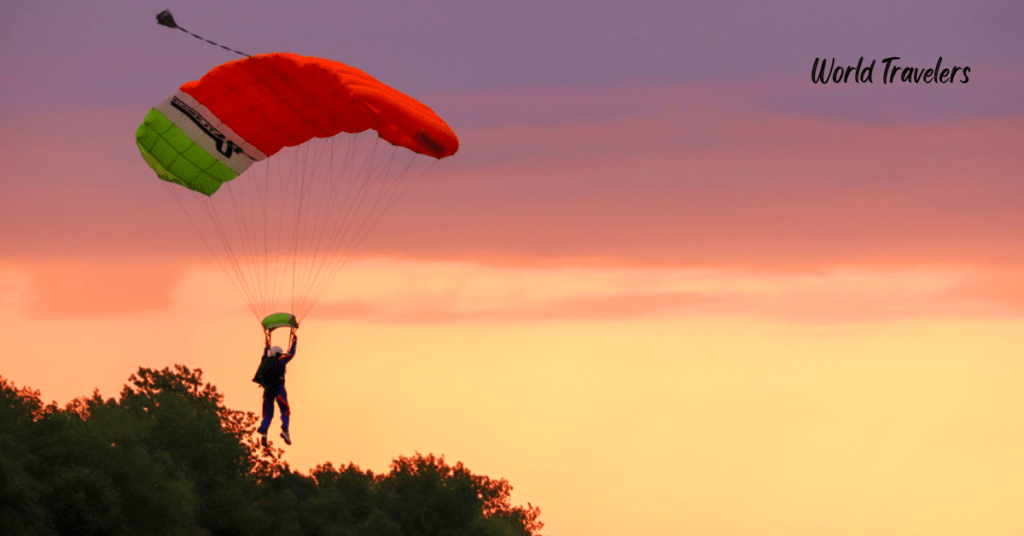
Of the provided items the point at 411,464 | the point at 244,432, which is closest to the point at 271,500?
the point at 244,432

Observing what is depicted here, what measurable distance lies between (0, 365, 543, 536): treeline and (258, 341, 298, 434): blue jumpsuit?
43.9 ft

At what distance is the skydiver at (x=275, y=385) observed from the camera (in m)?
29.9

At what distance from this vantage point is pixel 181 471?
50.4 metres

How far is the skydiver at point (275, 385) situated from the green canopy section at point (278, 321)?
260 millimetres

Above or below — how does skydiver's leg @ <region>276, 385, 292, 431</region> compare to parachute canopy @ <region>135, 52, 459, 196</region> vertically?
below

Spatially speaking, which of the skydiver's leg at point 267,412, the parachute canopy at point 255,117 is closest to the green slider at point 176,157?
the parachute canopy at point 255,117

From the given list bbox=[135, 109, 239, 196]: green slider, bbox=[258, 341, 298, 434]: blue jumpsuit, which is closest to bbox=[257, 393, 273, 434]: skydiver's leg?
bbox=[258, 341, 298, 434]: blue jumpsuit

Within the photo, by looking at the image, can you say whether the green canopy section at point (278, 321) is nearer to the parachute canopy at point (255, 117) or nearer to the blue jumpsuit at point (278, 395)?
the blue jumpsuit at point (278, 395)

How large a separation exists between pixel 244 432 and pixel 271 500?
213 inches

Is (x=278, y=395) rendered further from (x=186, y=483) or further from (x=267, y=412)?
(x=186, y=483)

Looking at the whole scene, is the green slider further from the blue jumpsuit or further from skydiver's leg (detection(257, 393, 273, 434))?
skydiver's leg (detection(257, 393, 273, 434))

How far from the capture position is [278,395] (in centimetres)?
3006

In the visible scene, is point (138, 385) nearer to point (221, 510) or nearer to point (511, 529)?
point (221, 510)

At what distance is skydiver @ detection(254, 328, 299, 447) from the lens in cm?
2988
